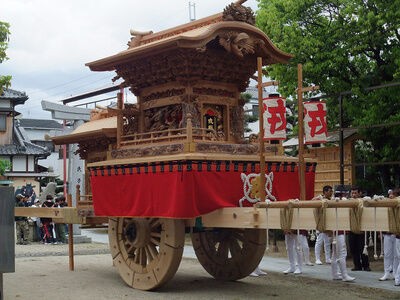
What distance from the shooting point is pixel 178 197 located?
872cm

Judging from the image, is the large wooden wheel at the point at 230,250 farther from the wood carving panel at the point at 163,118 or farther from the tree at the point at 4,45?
the tree at the point at 4,45

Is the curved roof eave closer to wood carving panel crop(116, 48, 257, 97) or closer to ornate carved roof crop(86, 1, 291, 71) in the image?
ornate carved roof crop(86, 1, 291, 71)

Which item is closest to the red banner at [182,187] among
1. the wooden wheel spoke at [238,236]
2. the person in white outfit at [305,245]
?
the wooden wheel spoke at [238,236]

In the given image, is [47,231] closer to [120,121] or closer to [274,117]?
[120,121]

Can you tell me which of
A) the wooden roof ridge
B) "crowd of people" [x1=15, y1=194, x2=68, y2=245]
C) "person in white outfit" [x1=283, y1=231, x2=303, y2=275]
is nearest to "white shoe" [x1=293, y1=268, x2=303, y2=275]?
"person in white outfit" [x1=283, y1=231, x2=303, y2=275]

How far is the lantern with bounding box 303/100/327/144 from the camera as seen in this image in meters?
8.87

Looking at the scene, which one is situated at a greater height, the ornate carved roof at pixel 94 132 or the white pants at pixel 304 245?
the ornate carved roof at pixel 94 132

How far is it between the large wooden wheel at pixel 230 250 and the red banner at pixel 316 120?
2229mm

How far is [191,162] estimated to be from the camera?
28.6ft

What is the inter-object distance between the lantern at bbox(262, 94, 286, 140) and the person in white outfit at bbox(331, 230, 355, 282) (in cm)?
326

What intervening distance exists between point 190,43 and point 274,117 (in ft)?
5.91

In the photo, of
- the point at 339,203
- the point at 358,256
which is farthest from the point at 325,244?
the point at 339,203

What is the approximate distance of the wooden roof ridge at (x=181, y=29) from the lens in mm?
9977

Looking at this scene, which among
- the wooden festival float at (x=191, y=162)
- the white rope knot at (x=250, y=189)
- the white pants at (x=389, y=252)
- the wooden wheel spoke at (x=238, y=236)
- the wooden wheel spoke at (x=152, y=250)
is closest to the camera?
the wooden festival float at (x=191, y=162)
